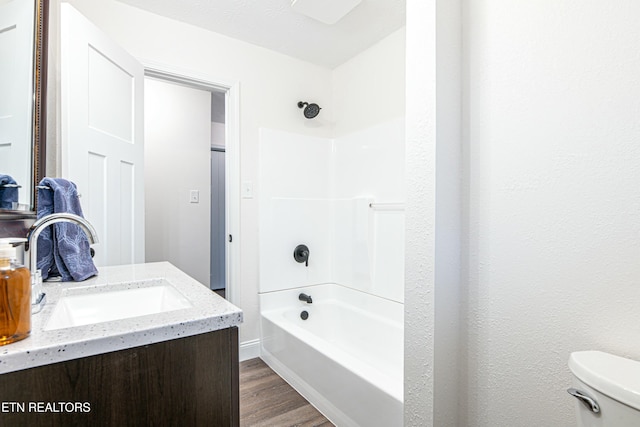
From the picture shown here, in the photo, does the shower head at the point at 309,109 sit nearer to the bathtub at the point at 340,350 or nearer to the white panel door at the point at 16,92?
the bathtub at the point at 340,350

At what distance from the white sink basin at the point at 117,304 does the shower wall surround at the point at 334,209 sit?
1.21 m

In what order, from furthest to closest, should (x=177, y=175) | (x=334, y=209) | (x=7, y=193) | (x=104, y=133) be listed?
(x=177, y=175) → (x=334, y=209) → (x=104, y=133) → (x=7, y=193)

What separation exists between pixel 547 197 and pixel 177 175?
3.24m

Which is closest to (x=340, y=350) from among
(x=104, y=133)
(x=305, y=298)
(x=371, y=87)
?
(x=305, y=298)

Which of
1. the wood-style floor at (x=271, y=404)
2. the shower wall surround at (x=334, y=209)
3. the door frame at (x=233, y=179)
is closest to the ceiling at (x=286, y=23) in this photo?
the door frame at (x=233, y=179)

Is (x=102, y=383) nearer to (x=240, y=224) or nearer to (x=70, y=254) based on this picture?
(x=70, y=254)

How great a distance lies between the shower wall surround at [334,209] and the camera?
2123 millimetres

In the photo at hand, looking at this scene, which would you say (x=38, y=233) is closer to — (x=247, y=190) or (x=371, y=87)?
(x=247, y=190)

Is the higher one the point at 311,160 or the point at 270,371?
the point at 311,160

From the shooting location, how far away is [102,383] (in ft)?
2.01

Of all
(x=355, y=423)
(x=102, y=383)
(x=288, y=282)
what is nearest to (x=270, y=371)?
(x=288, y=282)

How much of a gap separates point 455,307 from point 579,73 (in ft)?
2.44

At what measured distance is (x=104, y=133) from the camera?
157 cm

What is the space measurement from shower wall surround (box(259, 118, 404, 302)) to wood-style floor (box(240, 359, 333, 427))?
23.7 inches
